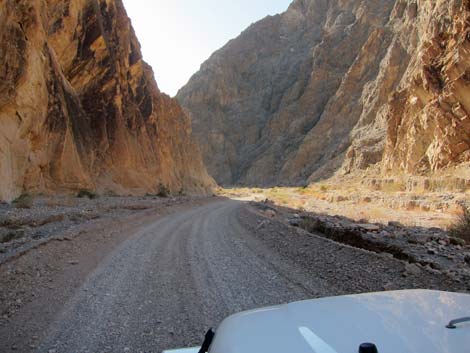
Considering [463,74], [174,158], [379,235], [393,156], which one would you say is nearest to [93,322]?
[379,235]

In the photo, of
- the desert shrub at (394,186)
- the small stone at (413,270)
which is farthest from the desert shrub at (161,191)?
the small stone at (413,270)

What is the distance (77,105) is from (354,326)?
99.4ft

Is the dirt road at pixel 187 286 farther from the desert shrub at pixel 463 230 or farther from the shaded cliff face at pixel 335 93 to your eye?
the shaded cliff face at pixel 335 93

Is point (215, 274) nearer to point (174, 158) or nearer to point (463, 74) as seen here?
point (463, 74)

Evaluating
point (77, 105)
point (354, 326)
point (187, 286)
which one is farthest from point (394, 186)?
point (354, 326)

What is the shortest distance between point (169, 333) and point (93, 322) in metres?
0.94

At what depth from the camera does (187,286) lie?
233 inches

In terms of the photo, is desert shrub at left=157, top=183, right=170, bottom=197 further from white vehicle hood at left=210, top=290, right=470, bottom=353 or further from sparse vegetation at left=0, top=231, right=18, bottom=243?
white vehicle hood at left=210, top=290, right=470, bottom=353

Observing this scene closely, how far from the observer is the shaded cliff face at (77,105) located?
19500 millimetres

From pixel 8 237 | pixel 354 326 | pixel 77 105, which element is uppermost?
pixel 77 105

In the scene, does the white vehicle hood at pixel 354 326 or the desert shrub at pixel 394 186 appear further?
the desert shrub at pixel 394 186

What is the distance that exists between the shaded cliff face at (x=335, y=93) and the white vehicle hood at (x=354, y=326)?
34.5 meters

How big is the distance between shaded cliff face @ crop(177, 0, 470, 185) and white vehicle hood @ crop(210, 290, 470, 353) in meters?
34.5

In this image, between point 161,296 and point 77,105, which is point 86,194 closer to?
point 77,105
